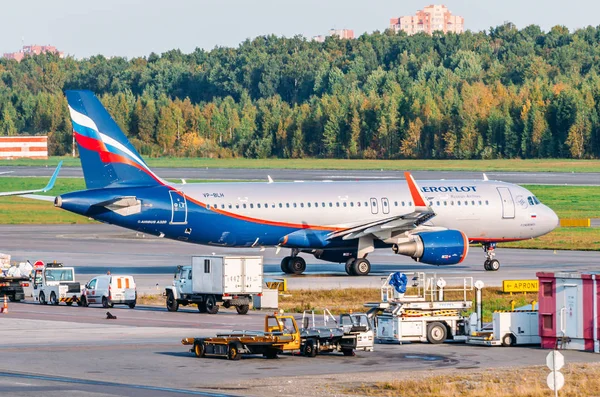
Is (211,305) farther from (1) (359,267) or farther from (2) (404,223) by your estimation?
(1) (359,267)

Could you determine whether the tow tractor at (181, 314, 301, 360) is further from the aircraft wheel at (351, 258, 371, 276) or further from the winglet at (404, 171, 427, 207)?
the aircraft wheel at (351, 258, 371, 276)

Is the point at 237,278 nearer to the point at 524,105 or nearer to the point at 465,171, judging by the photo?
the point at 465,171

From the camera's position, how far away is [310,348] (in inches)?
1385

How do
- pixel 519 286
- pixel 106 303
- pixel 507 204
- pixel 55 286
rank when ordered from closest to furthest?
pixel 106 303 → pixel 519 286 → pixel 55 286 → pixel 507 204

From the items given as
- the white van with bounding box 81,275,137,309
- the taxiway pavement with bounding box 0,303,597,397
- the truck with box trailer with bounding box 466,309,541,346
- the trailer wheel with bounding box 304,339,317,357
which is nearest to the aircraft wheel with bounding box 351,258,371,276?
the white van with bounding box 81,275,137,309

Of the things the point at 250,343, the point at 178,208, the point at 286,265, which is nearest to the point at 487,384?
the point at 250,343

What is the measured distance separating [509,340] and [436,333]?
227 centimetres

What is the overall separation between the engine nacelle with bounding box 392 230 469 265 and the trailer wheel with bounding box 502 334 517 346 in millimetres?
19173

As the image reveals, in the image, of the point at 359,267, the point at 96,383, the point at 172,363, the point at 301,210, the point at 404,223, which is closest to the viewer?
the point at 96,383

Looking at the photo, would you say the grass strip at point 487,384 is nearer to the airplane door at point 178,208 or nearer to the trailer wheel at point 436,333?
the trailer wheel at point 436,333

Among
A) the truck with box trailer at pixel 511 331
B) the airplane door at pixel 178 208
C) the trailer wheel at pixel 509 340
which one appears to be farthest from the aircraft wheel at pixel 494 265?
the trailer wheel at pixel 509 340

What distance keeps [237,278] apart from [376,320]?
7582 mm

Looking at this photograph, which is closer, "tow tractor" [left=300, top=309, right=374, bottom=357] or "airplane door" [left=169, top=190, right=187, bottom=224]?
"tow tractor" [left=300, top=309, right=374, bottom=357]

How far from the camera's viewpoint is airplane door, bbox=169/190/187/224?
56.3 m
